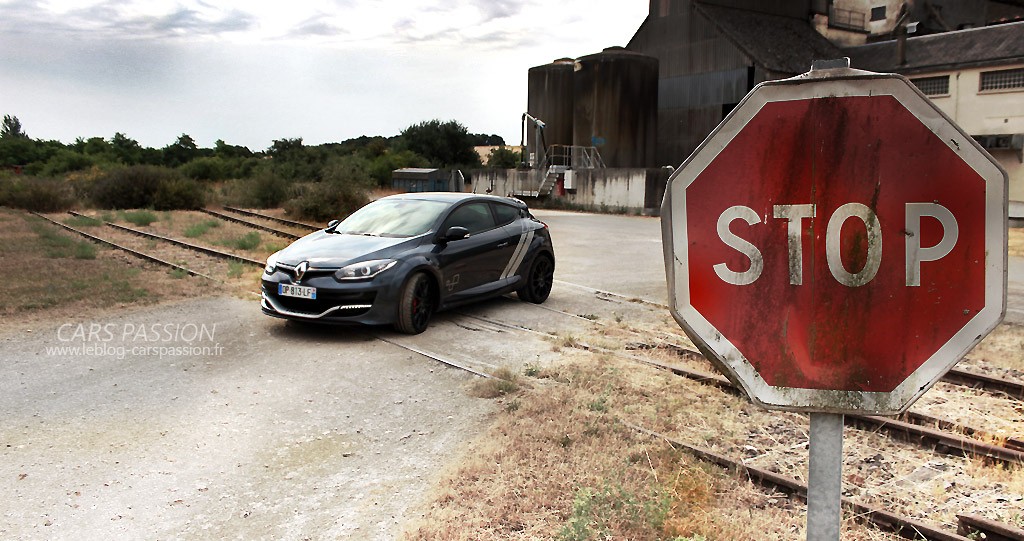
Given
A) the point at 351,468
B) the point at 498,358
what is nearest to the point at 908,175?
the point at 351,468

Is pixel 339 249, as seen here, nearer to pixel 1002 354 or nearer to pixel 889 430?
pixel 889 430

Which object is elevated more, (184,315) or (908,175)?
(908,175)

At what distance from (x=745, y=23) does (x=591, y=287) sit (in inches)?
1305

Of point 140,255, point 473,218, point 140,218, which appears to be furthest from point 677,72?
point 473,218

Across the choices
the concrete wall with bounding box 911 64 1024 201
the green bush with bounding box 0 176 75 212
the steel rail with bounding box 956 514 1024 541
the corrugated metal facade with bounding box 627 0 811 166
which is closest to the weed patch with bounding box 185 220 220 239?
the green bush with bounding box 0 176 75 212

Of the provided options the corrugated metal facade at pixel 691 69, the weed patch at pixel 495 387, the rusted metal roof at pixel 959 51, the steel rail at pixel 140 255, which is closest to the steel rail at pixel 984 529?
the weed patch at pixel 495 387

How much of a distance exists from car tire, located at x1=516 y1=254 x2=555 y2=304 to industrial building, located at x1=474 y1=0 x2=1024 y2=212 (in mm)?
22489

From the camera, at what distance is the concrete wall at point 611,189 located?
110ft

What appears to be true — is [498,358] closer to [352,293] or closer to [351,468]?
[352,293]

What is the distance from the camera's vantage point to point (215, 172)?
1956 inches

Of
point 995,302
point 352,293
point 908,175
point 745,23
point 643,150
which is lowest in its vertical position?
point 352,293

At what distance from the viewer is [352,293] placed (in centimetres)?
862

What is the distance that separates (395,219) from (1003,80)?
2929 centimetres

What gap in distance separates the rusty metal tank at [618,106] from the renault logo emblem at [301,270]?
3437cm
